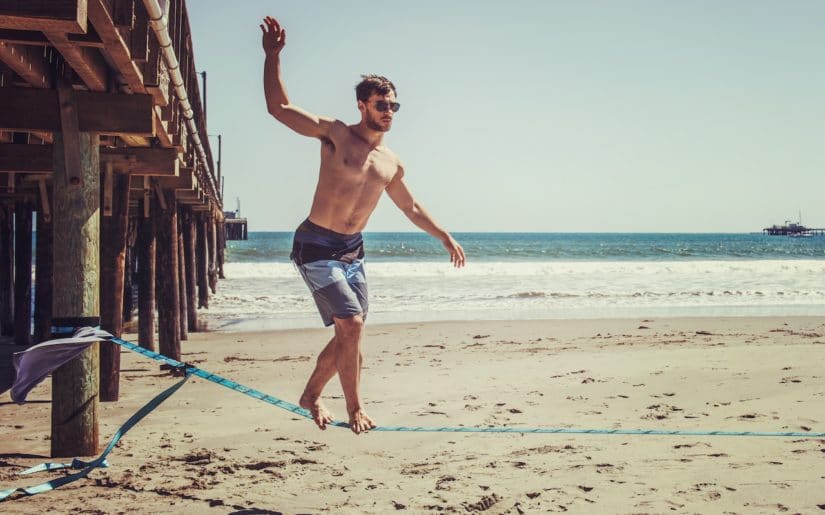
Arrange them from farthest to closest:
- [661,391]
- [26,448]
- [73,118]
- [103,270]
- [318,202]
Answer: [661,391] → [103,270] → [26,448] → [73,118] → [318,202]

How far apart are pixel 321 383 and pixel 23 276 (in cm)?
935

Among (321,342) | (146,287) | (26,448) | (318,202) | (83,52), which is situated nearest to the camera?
(318,202)

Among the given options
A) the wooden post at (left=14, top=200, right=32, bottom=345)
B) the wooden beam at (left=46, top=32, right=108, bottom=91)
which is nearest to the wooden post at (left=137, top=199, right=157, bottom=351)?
the wooden post at (left=14, top=200, right=32, bottom=345)

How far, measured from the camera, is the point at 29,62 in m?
5.17

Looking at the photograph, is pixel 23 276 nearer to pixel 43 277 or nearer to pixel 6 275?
pixel 43 277

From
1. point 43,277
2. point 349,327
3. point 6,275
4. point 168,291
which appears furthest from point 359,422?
point 6,275

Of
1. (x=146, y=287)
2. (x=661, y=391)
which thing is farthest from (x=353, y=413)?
(x=146, y=287)

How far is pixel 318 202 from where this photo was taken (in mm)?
4520

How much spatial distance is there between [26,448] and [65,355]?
186 centimetres

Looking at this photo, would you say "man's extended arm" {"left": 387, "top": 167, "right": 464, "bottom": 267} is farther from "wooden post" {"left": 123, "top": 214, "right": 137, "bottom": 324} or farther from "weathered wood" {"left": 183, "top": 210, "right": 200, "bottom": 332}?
"wooden post" {"left": 123, "top": 214, "right": 137, "bottom": 324}

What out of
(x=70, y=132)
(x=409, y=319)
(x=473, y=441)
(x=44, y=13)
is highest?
(x=44, y=13)

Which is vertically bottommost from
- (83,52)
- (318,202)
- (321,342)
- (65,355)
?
(321,342)

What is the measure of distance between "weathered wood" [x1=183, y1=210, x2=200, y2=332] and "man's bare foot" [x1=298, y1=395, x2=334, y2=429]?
33.4 feet

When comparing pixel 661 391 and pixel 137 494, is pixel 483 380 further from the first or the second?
pixel 137 494
